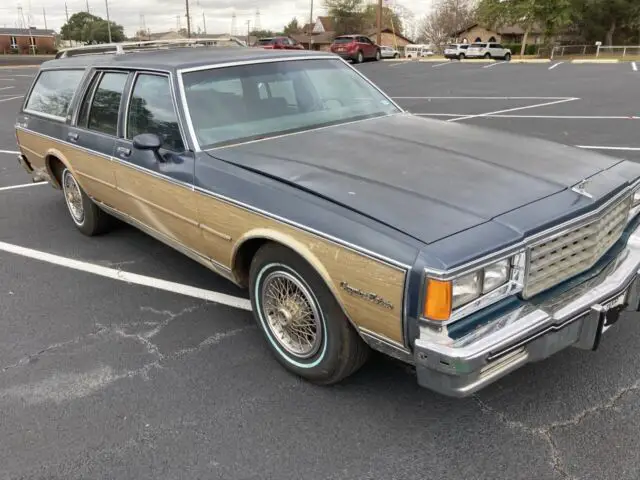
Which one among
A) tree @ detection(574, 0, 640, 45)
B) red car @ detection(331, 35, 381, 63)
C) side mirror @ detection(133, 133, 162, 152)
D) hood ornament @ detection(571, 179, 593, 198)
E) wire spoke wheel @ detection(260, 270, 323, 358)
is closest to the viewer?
hood ornament @ detection(571, 179, 593, 198)

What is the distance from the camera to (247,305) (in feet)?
13.3

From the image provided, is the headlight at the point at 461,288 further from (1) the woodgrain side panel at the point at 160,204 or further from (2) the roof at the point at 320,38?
(2) the roof at the point at 320,38

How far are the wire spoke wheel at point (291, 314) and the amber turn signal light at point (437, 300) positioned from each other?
0.72 m

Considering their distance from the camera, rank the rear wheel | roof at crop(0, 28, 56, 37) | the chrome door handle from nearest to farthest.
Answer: the chrome door handle → the rear wheel → roof at crop(0, 28, 56, 37)

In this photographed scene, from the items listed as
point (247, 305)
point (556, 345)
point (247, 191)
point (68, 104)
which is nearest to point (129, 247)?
point (68, 104)

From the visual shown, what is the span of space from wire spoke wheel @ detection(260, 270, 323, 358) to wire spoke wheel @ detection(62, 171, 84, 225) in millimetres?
2963

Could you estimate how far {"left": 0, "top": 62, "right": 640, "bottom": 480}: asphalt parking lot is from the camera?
2.56 meters

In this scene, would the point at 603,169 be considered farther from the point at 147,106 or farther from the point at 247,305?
the point at 147,106

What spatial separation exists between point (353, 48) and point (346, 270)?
33.9 meters

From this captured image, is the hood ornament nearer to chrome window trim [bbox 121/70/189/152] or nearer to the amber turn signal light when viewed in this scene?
the amber turn signal light

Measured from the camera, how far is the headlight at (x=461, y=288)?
2264 millimetres

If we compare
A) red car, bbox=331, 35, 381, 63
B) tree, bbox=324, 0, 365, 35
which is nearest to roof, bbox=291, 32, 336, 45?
tree, bbox=324, 0, 365, 35

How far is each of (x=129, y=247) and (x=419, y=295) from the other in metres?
3.69

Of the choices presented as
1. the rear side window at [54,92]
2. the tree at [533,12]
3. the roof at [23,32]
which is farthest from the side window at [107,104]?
the roof at [23,32]
